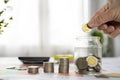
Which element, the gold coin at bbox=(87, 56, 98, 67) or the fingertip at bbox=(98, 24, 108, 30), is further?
the fingertip at bbox=(98, 24, 108, 30)

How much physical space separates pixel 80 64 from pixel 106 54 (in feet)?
8.49

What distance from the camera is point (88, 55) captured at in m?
1.24

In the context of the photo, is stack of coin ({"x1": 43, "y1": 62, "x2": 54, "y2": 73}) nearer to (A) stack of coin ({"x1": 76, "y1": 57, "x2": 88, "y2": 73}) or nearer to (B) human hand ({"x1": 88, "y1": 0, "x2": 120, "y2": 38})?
(A) stack of coin ({"x1": 76, "y1": 57, "x2": 88, "y2": 73})

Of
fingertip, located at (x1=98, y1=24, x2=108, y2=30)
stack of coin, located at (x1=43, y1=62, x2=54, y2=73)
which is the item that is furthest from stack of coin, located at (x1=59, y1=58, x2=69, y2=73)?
fingertip, located at (x1=98, y1=24, x2=108, y2=30)

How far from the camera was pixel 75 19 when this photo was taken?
3.75 meters

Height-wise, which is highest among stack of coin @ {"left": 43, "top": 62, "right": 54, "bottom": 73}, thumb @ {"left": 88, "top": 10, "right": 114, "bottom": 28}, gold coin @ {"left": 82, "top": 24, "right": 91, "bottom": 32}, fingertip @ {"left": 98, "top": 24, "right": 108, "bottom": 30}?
thumb @ {"left": 88, "top": 10, "right": 114, "bottom": 28}

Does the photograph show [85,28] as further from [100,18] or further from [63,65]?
[63,65]

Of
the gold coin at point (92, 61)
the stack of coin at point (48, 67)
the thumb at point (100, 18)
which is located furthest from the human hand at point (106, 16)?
the stack of coin at point (48, 67)

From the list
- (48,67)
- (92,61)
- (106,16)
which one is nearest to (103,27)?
(106,16)

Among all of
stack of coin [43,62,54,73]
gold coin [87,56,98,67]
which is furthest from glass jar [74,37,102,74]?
stack of coin [43,62,54,73]

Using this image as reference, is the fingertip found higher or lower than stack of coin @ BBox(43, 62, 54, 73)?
higher

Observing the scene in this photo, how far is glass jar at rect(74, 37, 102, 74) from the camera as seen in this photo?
1222 millimetres

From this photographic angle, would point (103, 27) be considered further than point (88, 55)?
Yes

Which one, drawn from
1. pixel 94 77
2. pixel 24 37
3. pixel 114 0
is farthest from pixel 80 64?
pixel 24 37
